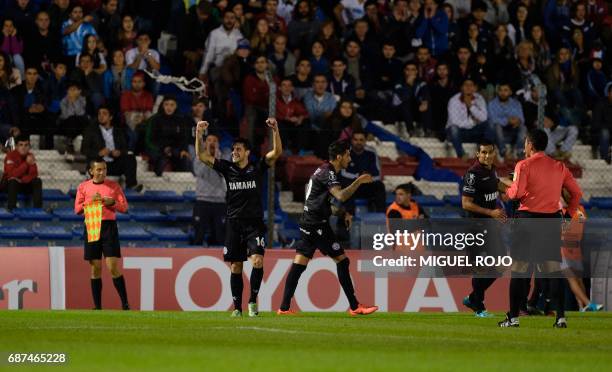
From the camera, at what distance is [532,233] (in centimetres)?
1538

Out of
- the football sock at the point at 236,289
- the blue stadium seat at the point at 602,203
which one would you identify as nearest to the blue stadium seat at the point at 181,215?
the football sock at the point at 236,289

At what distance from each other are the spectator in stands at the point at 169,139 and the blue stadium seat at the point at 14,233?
232 centimetres

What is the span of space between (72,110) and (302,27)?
470cm

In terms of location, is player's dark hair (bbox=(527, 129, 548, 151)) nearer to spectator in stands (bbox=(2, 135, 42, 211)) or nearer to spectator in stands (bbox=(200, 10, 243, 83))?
spectator in stands (bbox=(2, 135, 42, 211))

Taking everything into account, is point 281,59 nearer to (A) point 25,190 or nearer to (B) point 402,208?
(B) point 402,208

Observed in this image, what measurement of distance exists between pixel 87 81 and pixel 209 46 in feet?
7.16

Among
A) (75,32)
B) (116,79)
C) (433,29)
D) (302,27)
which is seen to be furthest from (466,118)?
(75,32)

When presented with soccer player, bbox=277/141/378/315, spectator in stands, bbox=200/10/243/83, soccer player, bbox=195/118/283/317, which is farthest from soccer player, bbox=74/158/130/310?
spectator in stands, bbox=200/10/243/83

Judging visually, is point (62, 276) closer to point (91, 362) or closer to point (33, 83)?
point (33, 83)

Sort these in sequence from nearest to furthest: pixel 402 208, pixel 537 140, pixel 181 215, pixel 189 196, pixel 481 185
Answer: pixel 537 140 → pixel 481 185 → pixel 402 208 → pixel 181 215 → pixel 189 196

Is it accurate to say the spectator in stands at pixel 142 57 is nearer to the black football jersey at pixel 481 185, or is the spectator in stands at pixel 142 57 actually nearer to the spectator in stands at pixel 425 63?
the spectator in stands at pixel 425 63

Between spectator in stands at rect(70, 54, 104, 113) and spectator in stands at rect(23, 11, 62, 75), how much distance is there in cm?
63

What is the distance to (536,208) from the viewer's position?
15320 mm

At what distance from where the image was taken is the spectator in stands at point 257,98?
22.0 meters
